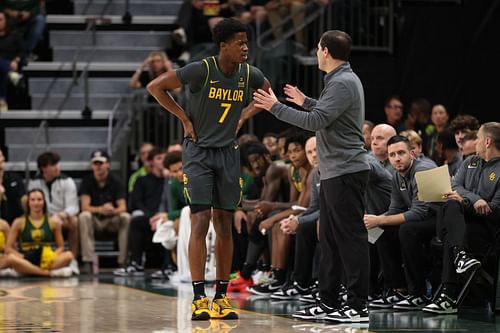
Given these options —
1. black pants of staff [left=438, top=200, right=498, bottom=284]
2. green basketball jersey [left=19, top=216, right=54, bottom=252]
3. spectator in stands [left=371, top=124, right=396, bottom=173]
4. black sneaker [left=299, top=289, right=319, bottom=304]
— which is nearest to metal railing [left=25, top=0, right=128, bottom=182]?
green basketball jersey [left=19, top=216, right=54, bottom=252]

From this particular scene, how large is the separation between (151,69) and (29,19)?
9.31 ft

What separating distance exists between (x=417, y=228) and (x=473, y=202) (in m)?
0.57

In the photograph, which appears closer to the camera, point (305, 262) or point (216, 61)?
point (216, 61)

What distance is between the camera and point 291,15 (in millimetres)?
14547

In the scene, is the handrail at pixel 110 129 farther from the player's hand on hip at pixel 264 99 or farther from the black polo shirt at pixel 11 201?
the player's hand on hip at pixel 264 99

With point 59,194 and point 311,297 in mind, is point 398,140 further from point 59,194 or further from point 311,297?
point 59,194

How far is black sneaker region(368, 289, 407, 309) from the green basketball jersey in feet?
16.6

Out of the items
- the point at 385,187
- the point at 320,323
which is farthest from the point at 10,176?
the point at 320,323

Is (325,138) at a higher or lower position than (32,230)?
higher

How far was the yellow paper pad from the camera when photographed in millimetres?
8961

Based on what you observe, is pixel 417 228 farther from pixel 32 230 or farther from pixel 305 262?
pixel 32 230

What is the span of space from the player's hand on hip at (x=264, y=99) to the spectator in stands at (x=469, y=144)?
224cm

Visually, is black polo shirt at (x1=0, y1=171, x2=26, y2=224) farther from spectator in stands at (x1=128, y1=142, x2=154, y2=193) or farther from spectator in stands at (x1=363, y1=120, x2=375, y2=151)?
spectator in stands at (x1=363, y1=120, x2=375, y2=151)

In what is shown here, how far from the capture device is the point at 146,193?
14148mm
